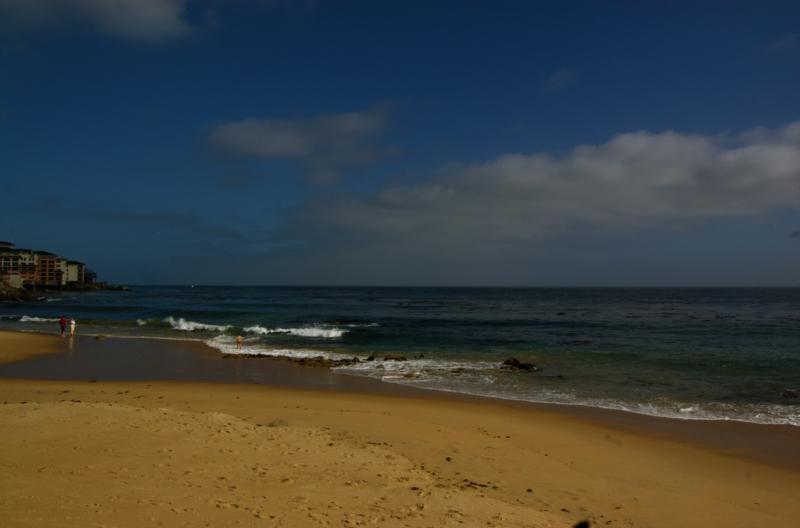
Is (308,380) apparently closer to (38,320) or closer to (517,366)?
(517,366)

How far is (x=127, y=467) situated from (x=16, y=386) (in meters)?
11.6

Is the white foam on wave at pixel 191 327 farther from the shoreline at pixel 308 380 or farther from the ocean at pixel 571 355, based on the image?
the shoreline at pixel 308 380

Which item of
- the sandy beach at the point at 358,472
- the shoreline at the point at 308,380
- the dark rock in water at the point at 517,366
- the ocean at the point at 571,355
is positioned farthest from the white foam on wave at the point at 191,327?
the sandy beach at the point at 358,472

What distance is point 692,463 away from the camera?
9.62 m

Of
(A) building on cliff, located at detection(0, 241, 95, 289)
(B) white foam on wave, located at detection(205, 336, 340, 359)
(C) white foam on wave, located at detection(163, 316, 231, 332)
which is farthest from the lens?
(A) building on cliff, located at detection(0, 241, 95, 289)

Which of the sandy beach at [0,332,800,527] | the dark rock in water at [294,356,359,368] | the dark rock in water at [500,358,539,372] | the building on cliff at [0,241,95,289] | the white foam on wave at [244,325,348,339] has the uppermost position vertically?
the building on cliff at [0,241,95,289]

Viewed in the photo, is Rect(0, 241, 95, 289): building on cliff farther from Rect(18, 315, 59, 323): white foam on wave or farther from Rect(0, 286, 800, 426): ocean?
Rect(0, 286, 800, 426): ocean

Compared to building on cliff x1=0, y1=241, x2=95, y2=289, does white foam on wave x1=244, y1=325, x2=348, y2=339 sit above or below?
below

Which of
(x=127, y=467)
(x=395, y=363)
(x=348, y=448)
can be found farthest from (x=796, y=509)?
(x=395, y=363)

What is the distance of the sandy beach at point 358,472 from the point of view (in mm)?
5781

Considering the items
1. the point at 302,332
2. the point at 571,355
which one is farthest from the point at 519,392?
the point at 302,332

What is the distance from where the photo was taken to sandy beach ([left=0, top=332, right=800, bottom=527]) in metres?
5.78

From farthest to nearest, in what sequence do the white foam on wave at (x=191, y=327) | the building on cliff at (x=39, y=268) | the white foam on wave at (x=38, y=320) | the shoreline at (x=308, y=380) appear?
1. the building on cliff at (x=39, y=268)
2. the white foam on wave at (x=38, y=320)
3. the white foam on wave at (x=191, y=327)
4. the shoreline at (x=308, y=380)

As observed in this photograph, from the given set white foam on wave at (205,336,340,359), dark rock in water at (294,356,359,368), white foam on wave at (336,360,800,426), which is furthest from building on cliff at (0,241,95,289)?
white foam on wave at (336,360,800,426)
